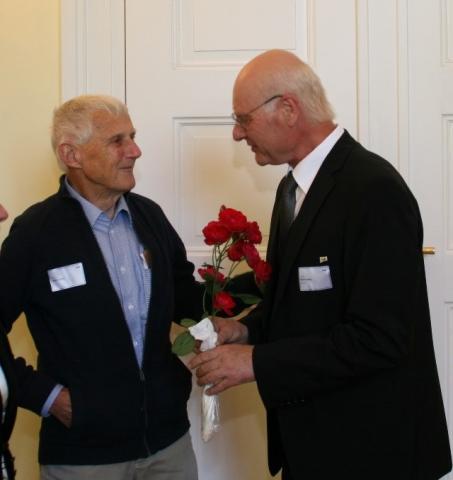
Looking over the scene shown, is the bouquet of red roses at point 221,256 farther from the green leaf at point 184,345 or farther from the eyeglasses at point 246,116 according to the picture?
the eyeglasses at point 246,116

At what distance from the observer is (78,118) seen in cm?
174

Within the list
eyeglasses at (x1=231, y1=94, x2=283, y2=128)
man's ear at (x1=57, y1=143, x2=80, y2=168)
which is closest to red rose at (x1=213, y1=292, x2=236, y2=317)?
eyeglasses at (x1=231, y1=94, x2=283, y2=128)

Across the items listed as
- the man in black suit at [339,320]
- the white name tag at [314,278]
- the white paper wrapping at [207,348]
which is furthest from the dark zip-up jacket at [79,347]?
the white name tag at [314,278]

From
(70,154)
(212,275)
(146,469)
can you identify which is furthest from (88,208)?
(146,469)

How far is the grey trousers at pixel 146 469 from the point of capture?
5.36 feet

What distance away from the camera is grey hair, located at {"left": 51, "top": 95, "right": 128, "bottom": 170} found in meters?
1.73

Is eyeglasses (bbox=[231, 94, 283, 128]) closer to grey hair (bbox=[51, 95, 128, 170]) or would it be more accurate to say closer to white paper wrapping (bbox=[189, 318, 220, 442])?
grey hair (bbox=[51, 95, 128, 170])

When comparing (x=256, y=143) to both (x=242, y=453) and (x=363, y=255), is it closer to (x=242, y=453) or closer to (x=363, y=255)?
(x=363, y=255)

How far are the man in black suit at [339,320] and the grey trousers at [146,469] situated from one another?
32cm

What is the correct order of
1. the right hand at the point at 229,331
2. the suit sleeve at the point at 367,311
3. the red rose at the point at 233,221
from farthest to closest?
the right hand at the point at 229,331 < the red rose at the point at 233,221 < the suit sleeve at the point at 367,311

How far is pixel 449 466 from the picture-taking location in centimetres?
153

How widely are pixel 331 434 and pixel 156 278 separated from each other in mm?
652

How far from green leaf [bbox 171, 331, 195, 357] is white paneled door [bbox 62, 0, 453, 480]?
0.73m

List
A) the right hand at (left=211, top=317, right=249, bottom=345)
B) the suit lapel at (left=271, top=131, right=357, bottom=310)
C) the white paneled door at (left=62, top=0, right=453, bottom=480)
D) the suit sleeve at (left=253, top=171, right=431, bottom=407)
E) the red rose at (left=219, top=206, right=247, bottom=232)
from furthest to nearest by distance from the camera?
the white paneled door at (left=62, top=0, right=453, bottom=480), the right hand at (left=211, top=317, right=249, bottom=345), the red rose at (left=219, top=206, right=247, bottom=232), the suit lapel at (left=271, top=131, right=357, bottom=310), the suit sleeve at (left=253, top=171, right=431, bottom=407)
